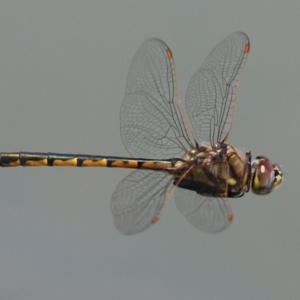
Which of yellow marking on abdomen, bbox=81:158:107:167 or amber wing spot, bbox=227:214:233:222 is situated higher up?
yellow marking on abdomen, bbox=81:158:107:167

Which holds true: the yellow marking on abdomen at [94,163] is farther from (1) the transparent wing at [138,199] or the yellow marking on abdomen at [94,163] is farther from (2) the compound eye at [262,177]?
(2) the compound eye at [262,177]

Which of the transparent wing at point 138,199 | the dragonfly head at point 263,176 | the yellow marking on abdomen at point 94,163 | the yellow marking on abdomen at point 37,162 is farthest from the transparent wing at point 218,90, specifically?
the yellow marking on abdomen at point 37,162

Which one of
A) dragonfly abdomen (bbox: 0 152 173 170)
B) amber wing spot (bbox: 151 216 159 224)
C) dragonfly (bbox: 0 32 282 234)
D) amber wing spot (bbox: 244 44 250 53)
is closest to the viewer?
amber wing spot (bbox: 151 216 159 224)

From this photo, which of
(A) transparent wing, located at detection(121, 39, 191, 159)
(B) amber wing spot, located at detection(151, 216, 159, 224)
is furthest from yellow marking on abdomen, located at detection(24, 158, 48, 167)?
(B) amber wing spot, located at detection(151, 216, 159, 224)

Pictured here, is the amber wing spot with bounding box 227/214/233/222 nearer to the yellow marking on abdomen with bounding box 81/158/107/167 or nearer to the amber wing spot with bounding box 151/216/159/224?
the amber wing spot with bounding box 151/216/159/224

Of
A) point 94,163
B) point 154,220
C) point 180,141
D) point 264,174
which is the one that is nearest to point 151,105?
point 180,141

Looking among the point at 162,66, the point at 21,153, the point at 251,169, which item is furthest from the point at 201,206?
the point at 21,153
